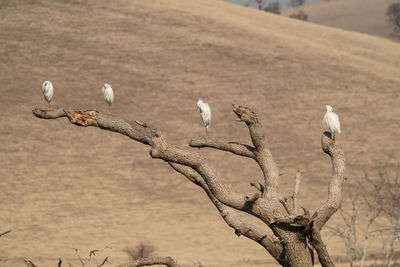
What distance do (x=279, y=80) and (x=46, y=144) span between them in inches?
652

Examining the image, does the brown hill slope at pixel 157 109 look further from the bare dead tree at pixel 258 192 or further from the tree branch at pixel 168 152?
the tree branch at pixel 168 152

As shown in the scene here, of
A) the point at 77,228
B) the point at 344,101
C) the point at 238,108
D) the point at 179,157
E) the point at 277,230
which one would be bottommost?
the point at 77,228

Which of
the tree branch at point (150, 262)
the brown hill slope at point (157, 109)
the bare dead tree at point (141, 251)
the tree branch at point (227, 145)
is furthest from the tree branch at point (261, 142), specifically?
the bare dead tree at point (141, 251)

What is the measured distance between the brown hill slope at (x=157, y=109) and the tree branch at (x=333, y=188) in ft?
57.0

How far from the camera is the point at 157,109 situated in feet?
125

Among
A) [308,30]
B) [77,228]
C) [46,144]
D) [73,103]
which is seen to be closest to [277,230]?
[77,228]

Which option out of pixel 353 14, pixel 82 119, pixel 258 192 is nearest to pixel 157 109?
pixel 82 119

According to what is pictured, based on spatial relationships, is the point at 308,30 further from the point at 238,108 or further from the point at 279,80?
the point at 238,108

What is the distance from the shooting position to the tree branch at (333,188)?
19.6 feet

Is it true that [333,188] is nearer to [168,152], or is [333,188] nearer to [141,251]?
[168,152]

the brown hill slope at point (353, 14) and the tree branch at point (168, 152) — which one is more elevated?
the tree branch at point (168, 152)

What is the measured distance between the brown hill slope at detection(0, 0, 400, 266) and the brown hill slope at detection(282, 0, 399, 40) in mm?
79430

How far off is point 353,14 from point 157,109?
378 ft

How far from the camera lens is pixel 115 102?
38.5 m
